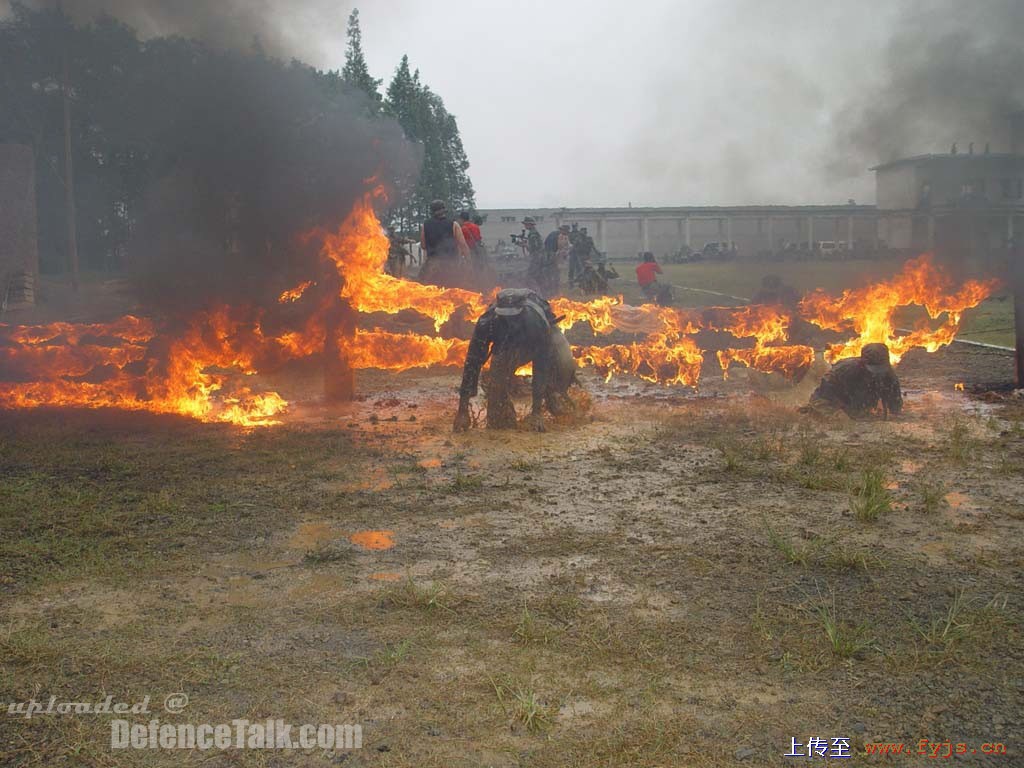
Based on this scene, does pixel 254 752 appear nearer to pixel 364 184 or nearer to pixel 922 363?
pixel 364 184

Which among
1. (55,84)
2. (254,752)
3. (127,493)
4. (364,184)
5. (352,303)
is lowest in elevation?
(254,752)

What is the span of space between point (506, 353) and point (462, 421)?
83 cm

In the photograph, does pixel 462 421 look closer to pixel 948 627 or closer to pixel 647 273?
pixel 948 627

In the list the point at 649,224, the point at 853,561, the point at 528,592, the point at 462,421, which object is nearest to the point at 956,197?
the point at 462,421

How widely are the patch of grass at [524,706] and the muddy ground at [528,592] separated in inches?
0.5

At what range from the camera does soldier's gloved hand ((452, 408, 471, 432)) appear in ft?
29.0

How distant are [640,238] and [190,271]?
51534 mm

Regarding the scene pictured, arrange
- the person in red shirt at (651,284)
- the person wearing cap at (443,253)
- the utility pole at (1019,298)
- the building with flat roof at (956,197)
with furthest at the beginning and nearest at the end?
1. the person in red shirt at (651,284)
2. the person wearing cap at (443,253)
3. the building with flat roof at (956,197)
4. the utility pole at (1019,298)

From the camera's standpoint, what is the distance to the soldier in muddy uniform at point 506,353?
8867mm

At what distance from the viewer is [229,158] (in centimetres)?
1077

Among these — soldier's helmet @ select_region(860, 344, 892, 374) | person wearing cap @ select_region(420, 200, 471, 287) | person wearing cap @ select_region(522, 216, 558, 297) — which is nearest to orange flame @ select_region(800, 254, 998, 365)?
soldier's helmet @ select_region(860, 344, 892, 374)

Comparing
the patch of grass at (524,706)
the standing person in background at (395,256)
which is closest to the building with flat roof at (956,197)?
the patch of grass at (524,706)

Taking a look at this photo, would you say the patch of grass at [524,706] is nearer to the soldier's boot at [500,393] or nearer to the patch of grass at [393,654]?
the patch of grass at [393,654]

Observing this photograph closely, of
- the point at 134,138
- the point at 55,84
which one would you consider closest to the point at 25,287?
the point at 55,84
